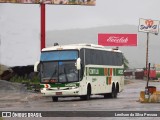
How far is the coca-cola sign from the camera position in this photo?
290ft

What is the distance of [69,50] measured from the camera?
107ft

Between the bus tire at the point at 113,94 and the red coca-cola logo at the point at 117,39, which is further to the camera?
the red coca-cola logo at the point at 117,39

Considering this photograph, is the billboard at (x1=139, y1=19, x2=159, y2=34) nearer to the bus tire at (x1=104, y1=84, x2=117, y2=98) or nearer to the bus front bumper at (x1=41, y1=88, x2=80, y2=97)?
the bus tire at (x1=104, y1=84, x2=117, y2=98)

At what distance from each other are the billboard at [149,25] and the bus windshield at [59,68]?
6076 cm

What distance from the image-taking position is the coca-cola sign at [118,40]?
88269mm

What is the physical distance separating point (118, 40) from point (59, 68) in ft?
187

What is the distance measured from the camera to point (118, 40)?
88.8 metres

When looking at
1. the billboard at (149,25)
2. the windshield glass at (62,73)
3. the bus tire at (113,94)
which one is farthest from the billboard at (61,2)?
the billboard at (149,25)

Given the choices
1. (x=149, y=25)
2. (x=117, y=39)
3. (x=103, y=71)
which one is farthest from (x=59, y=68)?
(x=149, y=25)

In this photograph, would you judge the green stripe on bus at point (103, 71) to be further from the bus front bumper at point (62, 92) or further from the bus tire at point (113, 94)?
the bus front bumper at point (62, 92)

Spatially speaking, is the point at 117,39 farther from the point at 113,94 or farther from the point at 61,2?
the point at 113,94

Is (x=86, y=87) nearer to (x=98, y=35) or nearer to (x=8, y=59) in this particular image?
(x=8, y=59)

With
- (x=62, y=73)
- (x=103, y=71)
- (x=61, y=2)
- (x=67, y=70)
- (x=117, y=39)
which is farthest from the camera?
(x=117, y=39)

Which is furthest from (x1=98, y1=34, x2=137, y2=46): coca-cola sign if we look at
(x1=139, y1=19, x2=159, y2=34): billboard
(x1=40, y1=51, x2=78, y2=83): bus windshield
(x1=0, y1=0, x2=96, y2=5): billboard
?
(x1=40, y1=51, x2=78, y2=83): bus windshield
